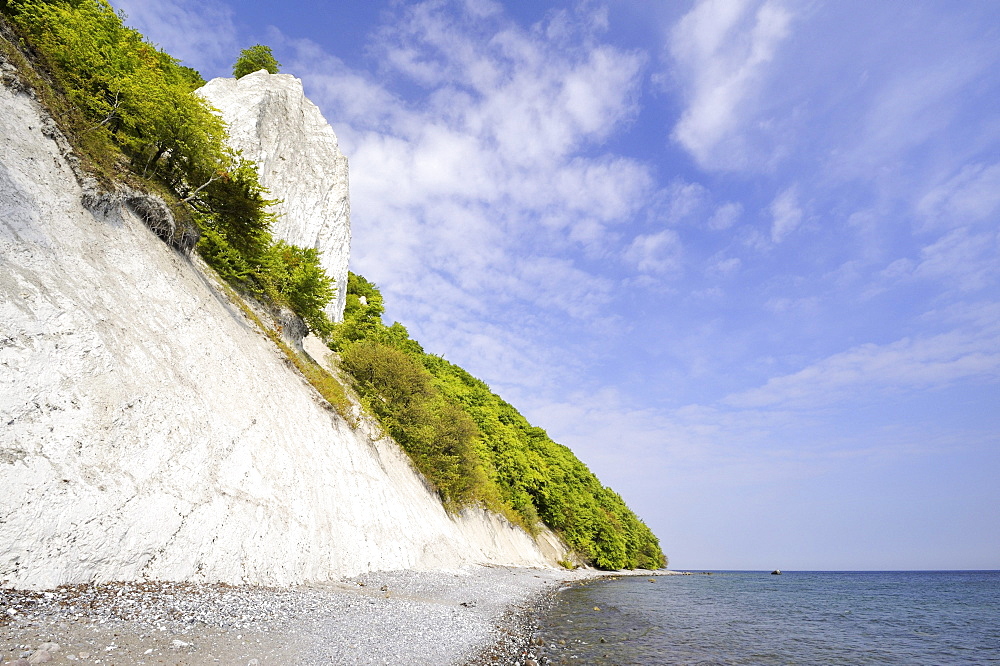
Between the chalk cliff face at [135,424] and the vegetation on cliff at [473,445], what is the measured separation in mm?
9212

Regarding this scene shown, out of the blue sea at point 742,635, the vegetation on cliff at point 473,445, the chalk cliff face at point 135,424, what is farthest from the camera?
the vegetation on cliff at point 473,445

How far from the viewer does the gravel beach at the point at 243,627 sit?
232 inches

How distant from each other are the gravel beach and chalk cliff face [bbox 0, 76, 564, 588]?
636 mm

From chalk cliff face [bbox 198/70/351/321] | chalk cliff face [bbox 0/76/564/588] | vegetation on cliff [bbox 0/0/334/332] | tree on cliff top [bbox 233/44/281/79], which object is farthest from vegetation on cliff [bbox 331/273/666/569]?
tree on cliff top [bbox 233/44/281/79]

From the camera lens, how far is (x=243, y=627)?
7758 mm

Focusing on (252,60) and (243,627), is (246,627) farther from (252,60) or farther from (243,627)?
(252,60)

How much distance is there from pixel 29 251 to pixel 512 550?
1336 inches

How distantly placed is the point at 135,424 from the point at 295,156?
34.1 metres

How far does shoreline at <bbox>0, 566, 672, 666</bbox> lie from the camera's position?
595 cm

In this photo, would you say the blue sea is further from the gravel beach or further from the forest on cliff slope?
the forest on cliff slope

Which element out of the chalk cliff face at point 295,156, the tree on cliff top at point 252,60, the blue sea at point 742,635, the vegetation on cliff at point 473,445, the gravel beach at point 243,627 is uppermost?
the tree on cliff top at point 252,60

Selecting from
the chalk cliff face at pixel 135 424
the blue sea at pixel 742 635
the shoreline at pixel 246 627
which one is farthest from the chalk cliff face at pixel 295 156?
the shoreline at pixel 246 627

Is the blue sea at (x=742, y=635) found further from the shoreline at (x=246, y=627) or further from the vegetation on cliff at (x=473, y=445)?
the vegetation on cliff at (x=473, y=445)

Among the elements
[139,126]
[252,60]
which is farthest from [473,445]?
[252,60]
